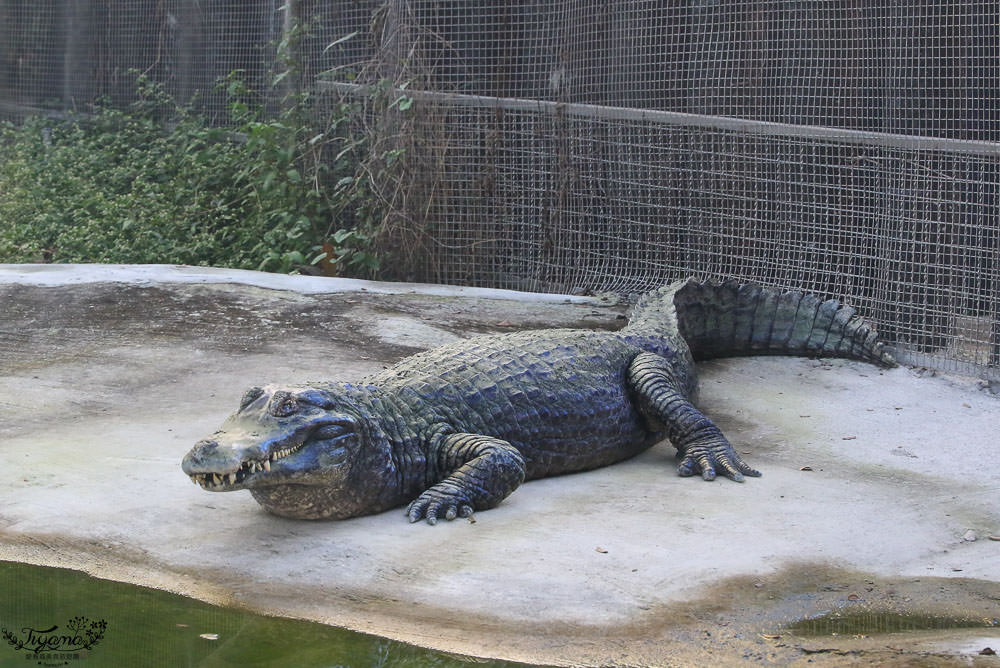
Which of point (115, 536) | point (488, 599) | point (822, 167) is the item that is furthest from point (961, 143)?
point (115, 536)

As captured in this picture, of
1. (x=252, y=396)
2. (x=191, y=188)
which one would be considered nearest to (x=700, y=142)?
(x=252, y=396)

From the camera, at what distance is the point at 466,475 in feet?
13.3

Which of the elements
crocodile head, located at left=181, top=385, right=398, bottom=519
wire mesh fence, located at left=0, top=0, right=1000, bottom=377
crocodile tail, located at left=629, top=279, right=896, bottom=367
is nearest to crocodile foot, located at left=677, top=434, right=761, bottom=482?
crocodile head, located at left=181, top=385, right=398, bottom=519

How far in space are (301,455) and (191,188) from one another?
723 cm

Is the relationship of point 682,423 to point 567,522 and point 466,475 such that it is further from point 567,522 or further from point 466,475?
point 466,475

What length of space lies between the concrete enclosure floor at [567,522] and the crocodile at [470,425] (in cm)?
10

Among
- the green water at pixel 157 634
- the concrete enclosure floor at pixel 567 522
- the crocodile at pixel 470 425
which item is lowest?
the green water at pixel 157 634

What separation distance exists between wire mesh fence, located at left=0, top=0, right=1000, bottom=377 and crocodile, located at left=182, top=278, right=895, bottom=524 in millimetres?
1279

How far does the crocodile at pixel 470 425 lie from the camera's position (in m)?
3.75

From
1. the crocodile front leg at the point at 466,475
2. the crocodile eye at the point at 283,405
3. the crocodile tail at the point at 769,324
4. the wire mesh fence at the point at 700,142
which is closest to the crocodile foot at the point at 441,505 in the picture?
the crocodile front leg at the point at 466,475

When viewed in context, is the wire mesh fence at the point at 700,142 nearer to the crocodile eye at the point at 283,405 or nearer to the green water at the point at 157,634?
the crocodile eye at the point at 283,405

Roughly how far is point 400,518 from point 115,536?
96cm

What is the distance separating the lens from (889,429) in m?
5.38

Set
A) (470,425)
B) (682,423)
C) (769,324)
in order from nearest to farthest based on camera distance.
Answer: (470,425), (682,423), (769,324)
